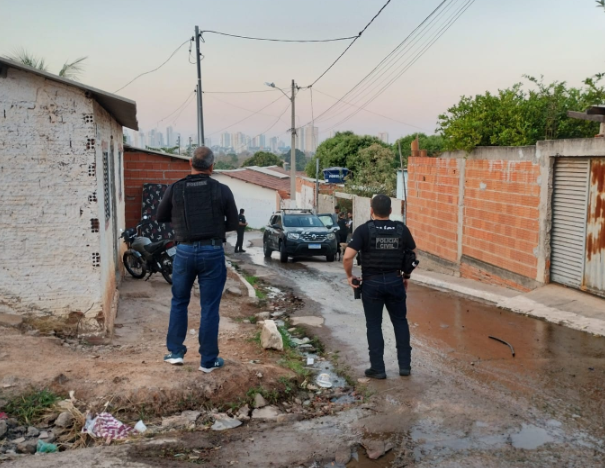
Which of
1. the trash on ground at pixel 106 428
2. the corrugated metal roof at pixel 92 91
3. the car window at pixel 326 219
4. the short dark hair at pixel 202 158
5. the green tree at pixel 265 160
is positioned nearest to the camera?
the trash on ground at pixel 106 428

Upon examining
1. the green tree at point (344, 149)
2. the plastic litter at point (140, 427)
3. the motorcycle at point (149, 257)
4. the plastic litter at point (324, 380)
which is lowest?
the plastic litter at point (324, 380)

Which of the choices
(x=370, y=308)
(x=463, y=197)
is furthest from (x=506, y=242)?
(x=370, y=308)

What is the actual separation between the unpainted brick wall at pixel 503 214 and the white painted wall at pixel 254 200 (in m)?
27.9

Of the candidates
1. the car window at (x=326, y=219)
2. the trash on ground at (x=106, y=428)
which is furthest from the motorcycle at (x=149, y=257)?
the car window at (x=326, y=219)

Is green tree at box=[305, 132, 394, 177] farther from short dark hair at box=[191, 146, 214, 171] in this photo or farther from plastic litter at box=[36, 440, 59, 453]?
plastic litter at box=[36, 440, 59, 453]

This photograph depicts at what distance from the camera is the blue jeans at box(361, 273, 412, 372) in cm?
591

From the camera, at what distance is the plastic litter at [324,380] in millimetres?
5996

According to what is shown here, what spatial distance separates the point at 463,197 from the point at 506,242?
7.74 feet

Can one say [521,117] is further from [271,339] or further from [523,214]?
[271,339]

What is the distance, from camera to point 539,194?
440 inches

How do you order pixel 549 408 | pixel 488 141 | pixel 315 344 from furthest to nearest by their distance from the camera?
1. pixel 488 141
2. pixel 315 344
3. pixel 549 408

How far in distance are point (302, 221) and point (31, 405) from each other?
15.7m

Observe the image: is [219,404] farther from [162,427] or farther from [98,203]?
[98,203]

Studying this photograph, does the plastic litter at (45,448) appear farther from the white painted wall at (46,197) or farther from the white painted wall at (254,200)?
the white painted wall at (254,200)
